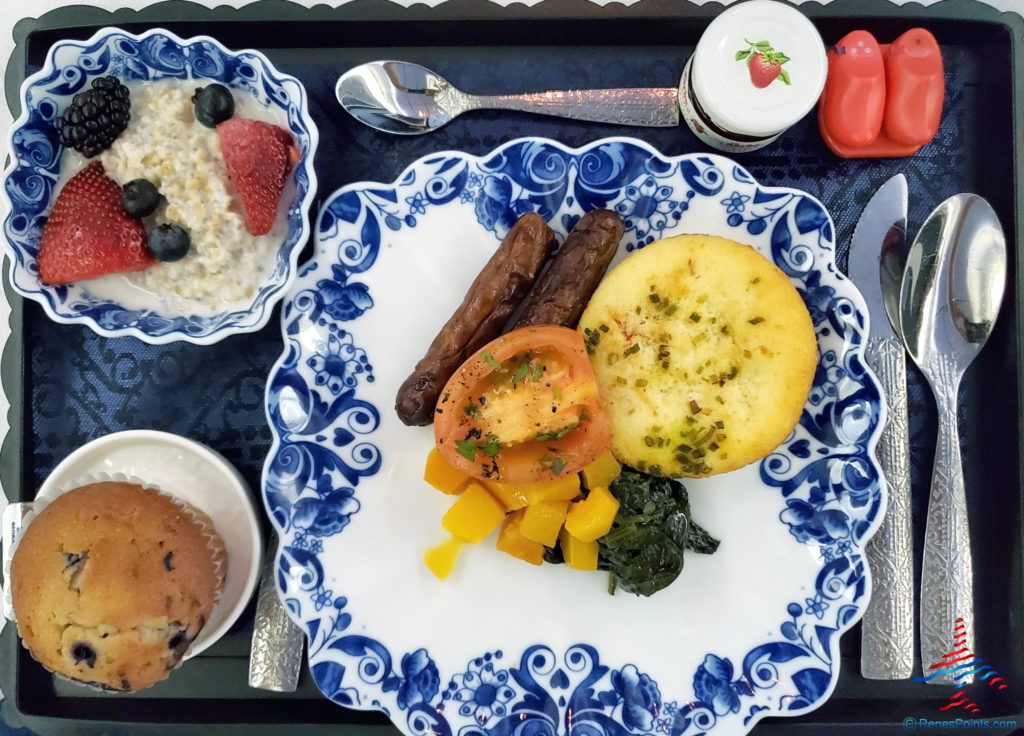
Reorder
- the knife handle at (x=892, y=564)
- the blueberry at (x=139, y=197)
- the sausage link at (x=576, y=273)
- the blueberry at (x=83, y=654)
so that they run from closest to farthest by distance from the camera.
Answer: the blueberry at (x=83, y=654), the blueberry at (x=139, y=197), the sausage link at (x=576, y=273), the knife handle at (x=892, y=564)

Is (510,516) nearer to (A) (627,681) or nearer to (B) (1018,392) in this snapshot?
(A) (627,681)

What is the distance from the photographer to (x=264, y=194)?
5.77ft

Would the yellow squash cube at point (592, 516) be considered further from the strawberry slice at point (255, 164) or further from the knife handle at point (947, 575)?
the strawberry slice at point (255, 164)

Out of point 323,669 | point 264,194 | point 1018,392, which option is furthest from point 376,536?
point 1018,392

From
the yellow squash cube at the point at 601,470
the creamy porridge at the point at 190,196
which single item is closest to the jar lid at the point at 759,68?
the yellow squash cube at the point at 601,470

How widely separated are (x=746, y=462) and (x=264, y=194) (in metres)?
1.48

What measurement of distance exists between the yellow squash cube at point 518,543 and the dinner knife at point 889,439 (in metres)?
1.01

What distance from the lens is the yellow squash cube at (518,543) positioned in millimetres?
1859

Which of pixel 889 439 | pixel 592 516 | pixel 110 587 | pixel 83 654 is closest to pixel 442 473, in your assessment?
pixel 592 516

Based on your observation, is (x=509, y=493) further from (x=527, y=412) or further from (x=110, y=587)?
(x=110, y=587)

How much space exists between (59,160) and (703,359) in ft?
6.06

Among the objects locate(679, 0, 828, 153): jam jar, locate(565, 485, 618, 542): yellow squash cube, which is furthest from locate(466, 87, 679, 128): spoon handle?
locate(565, 485, 618, 542): yellow squash cube

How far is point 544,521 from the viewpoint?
1.80 meters

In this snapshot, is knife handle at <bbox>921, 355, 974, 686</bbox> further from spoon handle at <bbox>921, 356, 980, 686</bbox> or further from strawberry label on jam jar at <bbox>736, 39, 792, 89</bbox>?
strawberry label on jam jar at <bbox>736, 39, 792, 89</bbox>
